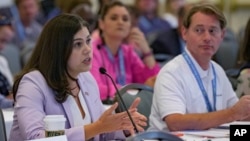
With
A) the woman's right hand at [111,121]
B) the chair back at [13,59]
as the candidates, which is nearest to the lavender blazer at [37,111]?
the woman's right hand at [111,121]

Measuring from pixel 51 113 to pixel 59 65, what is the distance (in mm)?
228

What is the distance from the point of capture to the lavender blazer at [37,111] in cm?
295

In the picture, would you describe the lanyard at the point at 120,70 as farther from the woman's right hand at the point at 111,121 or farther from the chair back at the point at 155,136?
the chair back at the point at 155,136

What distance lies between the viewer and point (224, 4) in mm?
10289

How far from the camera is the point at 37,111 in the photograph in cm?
300

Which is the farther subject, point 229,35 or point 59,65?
point 229,35

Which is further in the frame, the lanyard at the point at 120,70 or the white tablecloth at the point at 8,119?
the lanyard at the point at 120,70

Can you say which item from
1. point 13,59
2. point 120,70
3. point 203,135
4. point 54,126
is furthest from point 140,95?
point 13,59

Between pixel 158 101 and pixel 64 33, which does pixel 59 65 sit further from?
pixel 158 101

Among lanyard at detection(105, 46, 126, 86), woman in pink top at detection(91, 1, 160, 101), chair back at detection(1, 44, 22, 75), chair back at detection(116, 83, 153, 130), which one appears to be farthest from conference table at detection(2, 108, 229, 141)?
chair back at detection(1, 44, 22, 75)

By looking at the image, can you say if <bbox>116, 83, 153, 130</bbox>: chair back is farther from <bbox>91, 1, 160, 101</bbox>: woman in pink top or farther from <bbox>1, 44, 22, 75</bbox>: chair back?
<bbox>1, 44, 22, 75</bbox>: chair back

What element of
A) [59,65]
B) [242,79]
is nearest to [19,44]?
[242,79]

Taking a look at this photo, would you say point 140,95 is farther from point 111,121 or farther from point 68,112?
point 111,121

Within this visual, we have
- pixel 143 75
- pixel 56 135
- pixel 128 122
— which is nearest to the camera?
pixel 56 135
